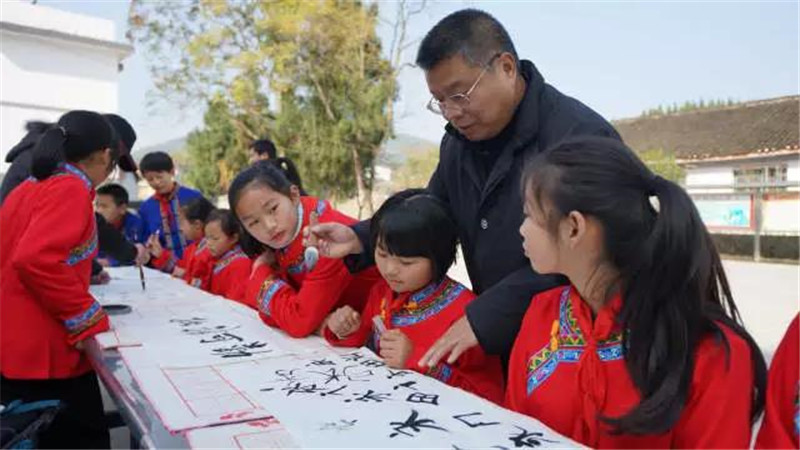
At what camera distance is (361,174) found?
1562 centimetres

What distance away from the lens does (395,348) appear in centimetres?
152

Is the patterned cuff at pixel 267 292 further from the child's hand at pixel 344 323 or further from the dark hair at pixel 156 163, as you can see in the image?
the dark hair at pixel 156 163

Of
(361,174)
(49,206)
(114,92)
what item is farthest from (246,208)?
(361,174)

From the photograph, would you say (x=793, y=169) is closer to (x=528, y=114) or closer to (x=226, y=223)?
(x=226, y=223)

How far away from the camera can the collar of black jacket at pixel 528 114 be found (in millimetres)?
1591

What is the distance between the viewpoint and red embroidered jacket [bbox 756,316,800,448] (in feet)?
3.21

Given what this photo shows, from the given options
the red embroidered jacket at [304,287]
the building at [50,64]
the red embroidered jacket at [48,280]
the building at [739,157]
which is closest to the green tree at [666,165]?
the building at [739,157]

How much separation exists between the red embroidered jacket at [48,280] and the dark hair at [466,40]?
1175 mm

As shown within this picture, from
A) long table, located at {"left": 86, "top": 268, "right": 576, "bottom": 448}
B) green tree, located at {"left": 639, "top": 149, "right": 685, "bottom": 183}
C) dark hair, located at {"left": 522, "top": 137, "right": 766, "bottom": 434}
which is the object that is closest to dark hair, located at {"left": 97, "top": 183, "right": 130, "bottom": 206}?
long table, located at {"left": 86, "top": 268, "right": 576, "bottom": 448}

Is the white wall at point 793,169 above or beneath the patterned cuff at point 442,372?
above

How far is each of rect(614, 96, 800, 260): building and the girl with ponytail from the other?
800 cm

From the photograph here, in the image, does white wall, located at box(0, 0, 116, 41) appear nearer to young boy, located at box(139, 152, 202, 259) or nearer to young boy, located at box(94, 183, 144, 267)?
young boy, located at box(94, 183, 144, 267)

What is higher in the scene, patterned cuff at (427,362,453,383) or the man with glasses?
the man with glasses

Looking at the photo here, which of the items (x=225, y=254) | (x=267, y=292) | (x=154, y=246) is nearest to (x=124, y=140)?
(x=225, y=254)
